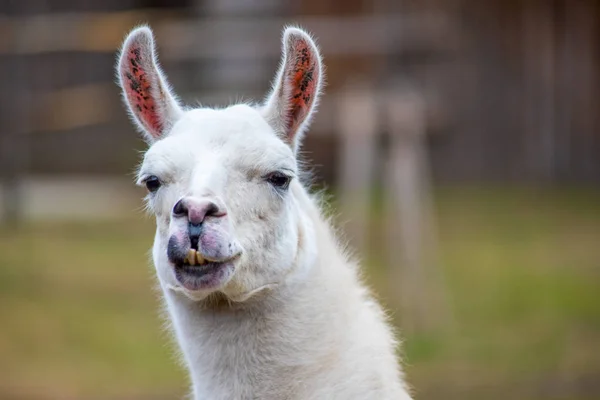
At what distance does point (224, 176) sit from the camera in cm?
473

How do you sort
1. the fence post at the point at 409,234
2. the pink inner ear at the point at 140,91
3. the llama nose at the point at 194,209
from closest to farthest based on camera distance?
the llama nose at the point at 194,209 → the pink inner ear at the point at 140,91 → the fence post at the point at 409,234

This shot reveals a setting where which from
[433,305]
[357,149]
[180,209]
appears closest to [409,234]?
[433,305]

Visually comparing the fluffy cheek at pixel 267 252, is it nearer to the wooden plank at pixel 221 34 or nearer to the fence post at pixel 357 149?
the fence post at pixel 357 149

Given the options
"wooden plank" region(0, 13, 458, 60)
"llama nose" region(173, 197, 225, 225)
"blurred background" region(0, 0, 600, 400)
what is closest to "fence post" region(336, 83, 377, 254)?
"blurred background" region(0, 0, 600, 400)

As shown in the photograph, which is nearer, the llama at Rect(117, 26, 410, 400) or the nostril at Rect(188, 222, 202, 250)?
the nostril at Rect(188, 222, 202, 250)

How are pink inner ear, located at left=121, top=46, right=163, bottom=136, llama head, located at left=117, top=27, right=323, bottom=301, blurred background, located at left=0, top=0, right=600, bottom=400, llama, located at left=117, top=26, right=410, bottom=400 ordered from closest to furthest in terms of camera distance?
llama head, located at left=117, top=27, right=323, bottom=301
llama, located at left=117, top=26, right=410, bottom=400
pink inner ear, located at left=121, top=46, right=163, bottom=136
blurred background, located at left=0, top=0, right=600, bottom=400

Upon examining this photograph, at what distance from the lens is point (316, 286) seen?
5.06 m

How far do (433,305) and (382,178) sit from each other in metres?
7.62

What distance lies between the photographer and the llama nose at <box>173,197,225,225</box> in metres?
4.48

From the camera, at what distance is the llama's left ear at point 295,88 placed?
5078mm

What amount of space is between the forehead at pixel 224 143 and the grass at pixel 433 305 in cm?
622

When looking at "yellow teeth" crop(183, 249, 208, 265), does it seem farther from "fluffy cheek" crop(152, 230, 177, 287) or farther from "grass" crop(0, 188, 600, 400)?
"grass" crop(0, 188, 600, 400)

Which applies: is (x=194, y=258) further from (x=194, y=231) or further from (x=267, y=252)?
(x=267, y=252)

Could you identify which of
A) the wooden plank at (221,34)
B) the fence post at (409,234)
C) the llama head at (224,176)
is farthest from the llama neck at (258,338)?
the wooden plank at (221,34)
